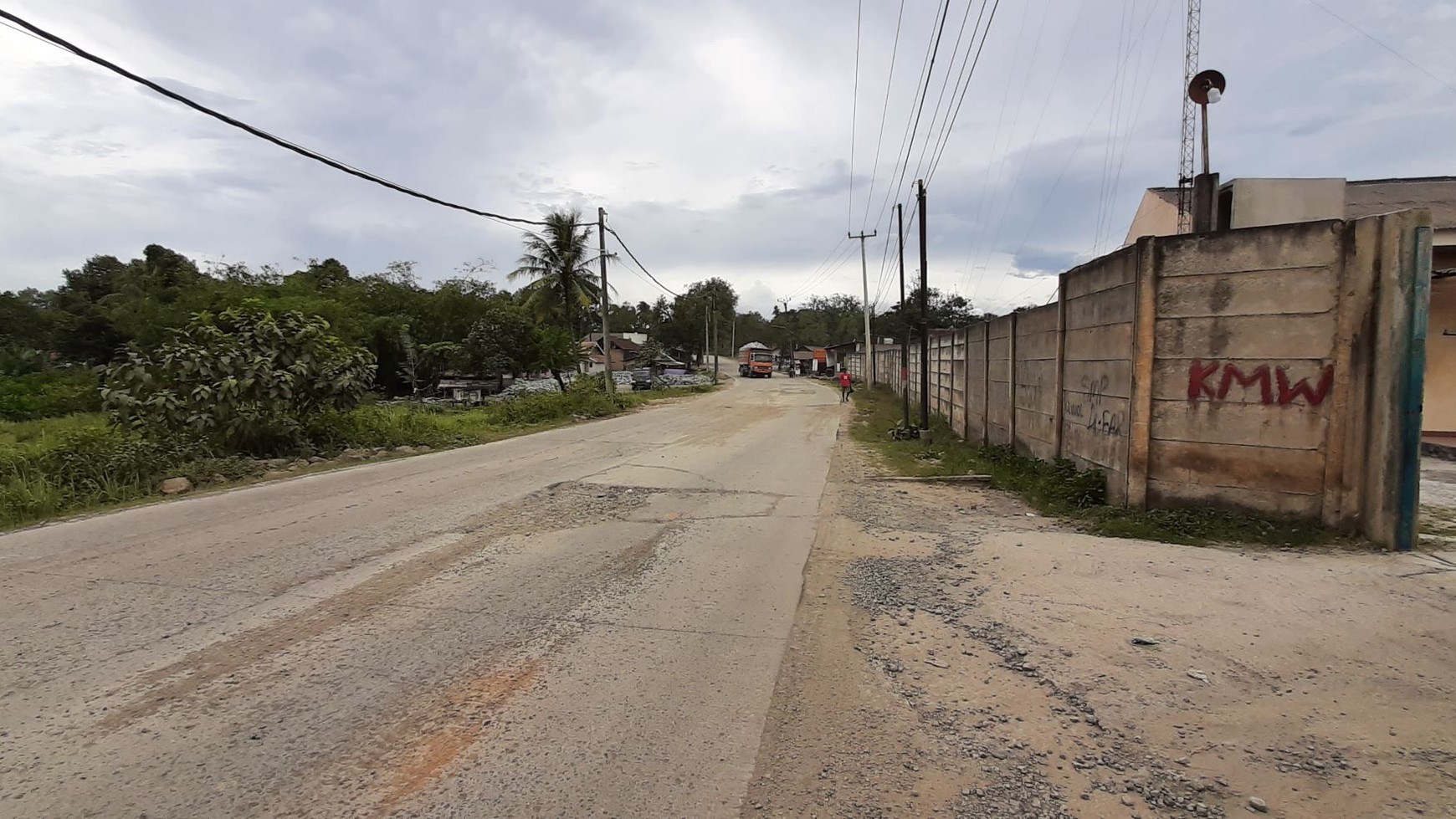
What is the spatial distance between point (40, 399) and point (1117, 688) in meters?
37.4

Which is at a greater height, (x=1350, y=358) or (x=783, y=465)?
(x=1350, y=358)

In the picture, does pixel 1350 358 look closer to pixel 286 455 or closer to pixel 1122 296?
pixel 1122 296

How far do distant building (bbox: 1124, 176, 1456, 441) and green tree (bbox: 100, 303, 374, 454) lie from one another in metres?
12.8

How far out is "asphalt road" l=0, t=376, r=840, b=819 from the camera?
9.25 ft

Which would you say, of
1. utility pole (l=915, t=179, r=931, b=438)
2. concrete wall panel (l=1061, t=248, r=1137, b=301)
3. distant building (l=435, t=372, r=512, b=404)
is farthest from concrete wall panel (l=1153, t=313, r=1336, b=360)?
distant building (l=435, t=372, r=512, b=404)

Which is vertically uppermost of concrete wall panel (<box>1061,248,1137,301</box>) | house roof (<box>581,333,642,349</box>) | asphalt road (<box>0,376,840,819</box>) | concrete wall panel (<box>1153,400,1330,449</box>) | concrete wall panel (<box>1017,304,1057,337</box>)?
house roof (<box>581,333,642,349</box>)

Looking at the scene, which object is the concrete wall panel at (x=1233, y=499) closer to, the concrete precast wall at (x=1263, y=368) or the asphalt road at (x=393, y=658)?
the concrete precast wall at (x=1263, y=368)

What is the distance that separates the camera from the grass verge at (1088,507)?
6316 mm

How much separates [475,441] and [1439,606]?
49.4 feet

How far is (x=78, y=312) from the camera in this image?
4641 cm

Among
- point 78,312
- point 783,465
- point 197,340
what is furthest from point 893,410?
point 78,312

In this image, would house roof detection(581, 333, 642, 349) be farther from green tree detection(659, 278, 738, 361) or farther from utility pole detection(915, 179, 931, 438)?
→ utility pole detection(915, 179, 931, 438)

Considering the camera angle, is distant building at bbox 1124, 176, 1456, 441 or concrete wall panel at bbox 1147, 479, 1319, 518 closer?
concrete wall panel at bbox 1147, 479, 1319, 518

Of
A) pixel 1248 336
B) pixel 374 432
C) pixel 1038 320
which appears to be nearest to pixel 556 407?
pixel 374 432
